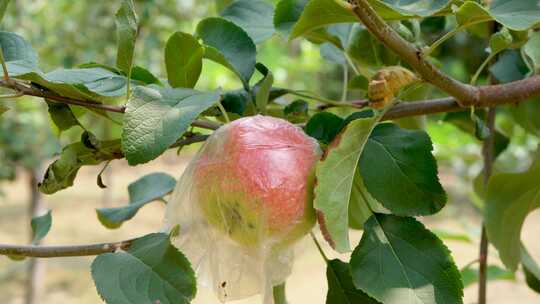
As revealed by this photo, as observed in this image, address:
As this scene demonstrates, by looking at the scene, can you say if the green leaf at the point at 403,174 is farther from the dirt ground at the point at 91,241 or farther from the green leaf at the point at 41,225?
the dirt ground at the point at 91,241

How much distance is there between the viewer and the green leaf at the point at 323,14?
58 centimetres

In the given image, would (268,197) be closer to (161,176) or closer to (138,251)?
(138,251)

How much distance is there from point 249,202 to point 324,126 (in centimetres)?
13

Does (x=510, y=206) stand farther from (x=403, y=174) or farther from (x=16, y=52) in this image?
(x=16, y=52)

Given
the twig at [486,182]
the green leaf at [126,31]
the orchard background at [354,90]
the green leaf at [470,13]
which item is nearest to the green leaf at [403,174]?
the orchard background at [354,90]

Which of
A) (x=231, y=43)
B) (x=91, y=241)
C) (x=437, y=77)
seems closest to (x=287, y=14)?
(x=231, y=43)

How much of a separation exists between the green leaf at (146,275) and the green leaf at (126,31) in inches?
6.3

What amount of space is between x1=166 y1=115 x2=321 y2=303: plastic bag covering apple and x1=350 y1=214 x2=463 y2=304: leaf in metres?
0.06

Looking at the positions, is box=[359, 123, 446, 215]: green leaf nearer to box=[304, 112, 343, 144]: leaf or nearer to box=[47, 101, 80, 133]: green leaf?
box=[304, 112, 343, 144]: leaf

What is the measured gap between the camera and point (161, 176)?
35.4 inches

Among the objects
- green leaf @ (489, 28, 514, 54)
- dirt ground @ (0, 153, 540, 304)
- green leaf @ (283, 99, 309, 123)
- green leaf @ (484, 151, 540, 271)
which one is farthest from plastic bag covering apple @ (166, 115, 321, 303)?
dirt ground @ (0, 153, 540, 304)

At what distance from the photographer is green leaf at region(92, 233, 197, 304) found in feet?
1.84

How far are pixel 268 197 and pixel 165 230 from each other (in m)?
0.17

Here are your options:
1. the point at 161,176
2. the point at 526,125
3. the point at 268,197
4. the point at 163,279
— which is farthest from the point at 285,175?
the point at 526,125
